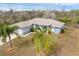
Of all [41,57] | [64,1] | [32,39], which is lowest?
[41,57]

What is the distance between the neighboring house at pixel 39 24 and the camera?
2570 mm

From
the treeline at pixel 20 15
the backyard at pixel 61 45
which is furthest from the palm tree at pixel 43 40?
the treeline at pixel 20 15

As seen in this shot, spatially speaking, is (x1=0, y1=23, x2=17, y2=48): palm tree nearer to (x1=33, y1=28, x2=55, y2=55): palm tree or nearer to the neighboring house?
the neighboring house

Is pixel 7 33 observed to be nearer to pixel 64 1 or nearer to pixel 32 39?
pixel 32 39

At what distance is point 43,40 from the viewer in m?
2.57

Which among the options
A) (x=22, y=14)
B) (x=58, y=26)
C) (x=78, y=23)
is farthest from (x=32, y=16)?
(x=78, y=23)

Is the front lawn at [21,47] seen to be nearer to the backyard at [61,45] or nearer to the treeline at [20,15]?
the backyard at [61,45]

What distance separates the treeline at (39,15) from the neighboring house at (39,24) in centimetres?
4

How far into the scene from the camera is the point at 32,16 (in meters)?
2.60

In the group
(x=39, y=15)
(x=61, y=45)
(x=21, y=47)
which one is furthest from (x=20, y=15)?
(x=61, y=45)

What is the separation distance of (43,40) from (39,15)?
26 cm

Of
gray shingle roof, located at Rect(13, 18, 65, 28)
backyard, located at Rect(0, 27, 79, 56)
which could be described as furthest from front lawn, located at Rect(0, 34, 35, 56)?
gray shingle roof, located at Rect(13, 18, 65, 28)

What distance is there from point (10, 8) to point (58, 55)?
683 millimetres

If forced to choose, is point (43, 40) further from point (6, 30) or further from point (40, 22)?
point (6, 30)
